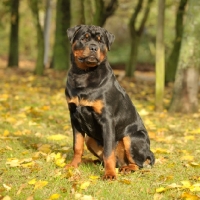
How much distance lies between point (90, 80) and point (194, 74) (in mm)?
5834

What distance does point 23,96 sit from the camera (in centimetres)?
1294

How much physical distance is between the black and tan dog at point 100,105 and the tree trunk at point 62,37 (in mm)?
14559

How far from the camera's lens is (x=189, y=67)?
10.9m

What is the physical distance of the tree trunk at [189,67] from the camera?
35.3 ft

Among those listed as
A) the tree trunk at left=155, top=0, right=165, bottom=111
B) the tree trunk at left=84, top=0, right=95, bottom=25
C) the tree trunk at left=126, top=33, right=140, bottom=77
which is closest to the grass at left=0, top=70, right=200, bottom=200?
the tree trunk at left=155, top=0, right=165, bottom=111

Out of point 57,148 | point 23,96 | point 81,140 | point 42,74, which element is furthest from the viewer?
point 42,74

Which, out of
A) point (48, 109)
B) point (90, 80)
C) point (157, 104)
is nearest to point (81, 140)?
point (90, 80)

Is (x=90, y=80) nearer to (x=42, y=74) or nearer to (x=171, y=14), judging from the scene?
(x=42, y=74)

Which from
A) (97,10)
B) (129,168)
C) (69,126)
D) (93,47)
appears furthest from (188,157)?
(97,10)

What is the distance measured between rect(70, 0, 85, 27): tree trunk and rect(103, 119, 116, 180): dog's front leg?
30.7 ft

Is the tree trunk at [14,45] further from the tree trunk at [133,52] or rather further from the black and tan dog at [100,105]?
the black and tan dog at [100,105]

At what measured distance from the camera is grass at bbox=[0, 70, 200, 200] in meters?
4.87

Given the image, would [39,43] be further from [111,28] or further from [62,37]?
[111,28]

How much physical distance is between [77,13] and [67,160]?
899cm
